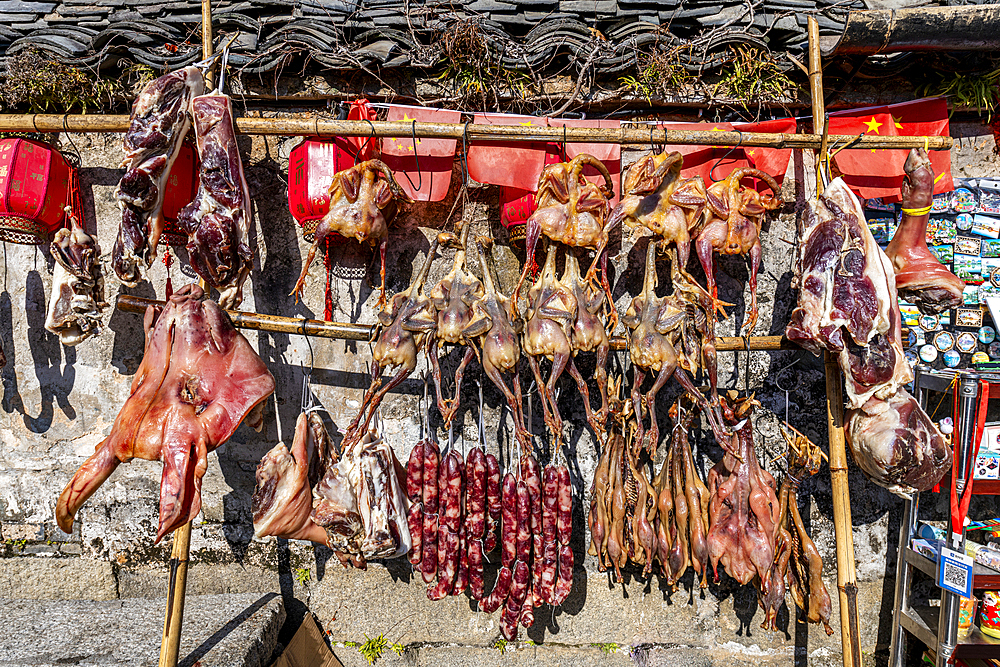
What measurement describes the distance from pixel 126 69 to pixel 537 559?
4.14 metres

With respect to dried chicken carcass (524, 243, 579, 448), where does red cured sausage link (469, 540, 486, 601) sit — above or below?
below

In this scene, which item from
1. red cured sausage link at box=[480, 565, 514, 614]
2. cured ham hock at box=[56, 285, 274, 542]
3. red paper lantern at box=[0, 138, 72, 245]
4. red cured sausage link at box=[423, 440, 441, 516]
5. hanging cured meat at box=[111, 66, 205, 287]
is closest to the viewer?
cured ham hock at box=[56, 285, 274, 542]

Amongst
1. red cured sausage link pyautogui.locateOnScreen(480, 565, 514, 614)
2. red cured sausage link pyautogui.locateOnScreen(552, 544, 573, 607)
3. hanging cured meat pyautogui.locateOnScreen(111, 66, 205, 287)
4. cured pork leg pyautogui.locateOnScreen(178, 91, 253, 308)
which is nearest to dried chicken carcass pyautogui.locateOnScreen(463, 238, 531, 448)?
red cured sausage link pyautogui.locateOnScreen(552, 544, 573, 607)

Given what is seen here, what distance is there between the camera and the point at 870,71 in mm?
3617

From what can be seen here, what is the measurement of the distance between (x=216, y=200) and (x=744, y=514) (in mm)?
3542

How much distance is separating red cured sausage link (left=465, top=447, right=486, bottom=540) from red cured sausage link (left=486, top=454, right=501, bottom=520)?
28 millimetres

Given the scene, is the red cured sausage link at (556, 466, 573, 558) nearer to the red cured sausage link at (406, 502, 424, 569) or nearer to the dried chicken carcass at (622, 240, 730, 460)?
the dried chicken carcass at (622, 240, 730, 460)

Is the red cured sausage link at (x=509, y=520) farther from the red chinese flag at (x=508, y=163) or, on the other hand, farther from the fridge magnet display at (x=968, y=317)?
the fridge magnet display at (x=968, y=317)

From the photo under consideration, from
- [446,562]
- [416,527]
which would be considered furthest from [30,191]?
[446,562]

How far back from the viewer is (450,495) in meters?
3.24

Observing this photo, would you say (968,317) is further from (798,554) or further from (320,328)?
(320,328)

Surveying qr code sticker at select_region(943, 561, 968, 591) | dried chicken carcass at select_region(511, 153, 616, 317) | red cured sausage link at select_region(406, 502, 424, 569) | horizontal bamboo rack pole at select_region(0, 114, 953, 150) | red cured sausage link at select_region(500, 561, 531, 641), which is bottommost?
red cured sausage link at select_region(500, 561, 531, 641)

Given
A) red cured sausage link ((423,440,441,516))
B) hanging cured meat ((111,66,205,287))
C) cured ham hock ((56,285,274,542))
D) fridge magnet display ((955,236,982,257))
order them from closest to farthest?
cured ham hock ((56,285,274,542)) < hanging cured meat ((111,66,205,287)) < red cured sausage link ((423,440,441,516)) < fridge magnet display ((955,236,982,257))

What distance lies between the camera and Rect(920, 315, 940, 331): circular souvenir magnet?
148 inches
